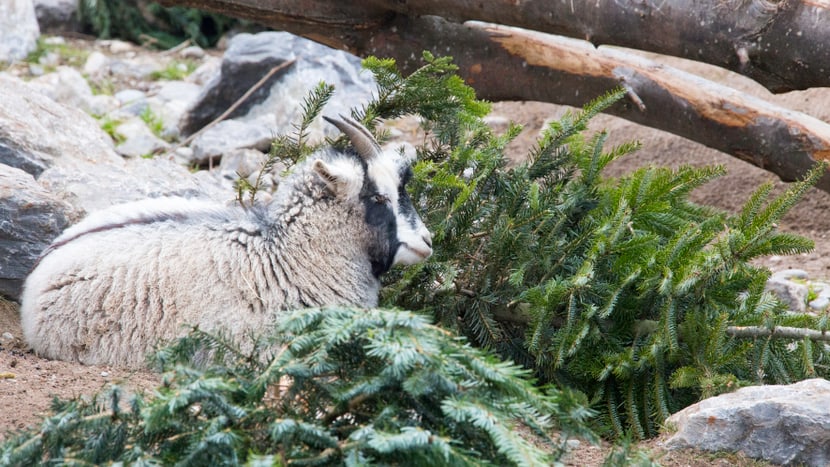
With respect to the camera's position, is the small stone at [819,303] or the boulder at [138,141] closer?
the small stone at [819,303]

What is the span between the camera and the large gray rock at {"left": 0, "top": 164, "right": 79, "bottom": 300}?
586cm

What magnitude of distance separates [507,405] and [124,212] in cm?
328

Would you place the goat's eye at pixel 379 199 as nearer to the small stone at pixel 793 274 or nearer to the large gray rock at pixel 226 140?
the small stone at pixel 793 274

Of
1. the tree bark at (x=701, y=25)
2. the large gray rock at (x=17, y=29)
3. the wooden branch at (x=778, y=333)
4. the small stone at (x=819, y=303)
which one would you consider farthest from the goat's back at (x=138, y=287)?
the large gray rock at (x=17, y=29)

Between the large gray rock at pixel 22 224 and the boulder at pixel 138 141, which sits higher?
the large gray rock at pixel 22 224

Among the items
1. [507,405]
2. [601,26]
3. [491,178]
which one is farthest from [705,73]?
[507,405]

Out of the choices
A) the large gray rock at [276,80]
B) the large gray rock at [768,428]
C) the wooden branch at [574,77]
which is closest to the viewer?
the large gray rock at [768,428]

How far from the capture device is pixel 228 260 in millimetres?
5281

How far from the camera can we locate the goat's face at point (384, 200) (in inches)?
208

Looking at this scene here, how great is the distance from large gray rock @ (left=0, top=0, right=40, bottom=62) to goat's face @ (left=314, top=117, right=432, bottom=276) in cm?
838

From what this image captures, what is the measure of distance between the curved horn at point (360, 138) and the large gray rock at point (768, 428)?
90.8 inches

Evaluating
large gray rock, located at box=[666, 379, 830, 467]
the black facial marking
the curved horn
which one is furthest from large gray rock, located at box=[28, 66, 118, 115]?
large gray rock, located at box=[666, 379, 830, 467]

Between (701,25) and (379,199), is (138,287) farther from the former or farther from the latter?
(701,25)

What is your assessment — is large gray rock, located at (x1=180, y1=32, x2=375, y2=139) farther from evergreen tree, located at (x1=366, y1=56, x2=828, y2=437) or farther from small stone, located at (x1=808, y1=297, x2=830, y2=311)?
small stone, located at (x1=808, y1=297, x2=830, y2=311)
